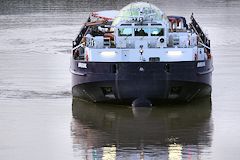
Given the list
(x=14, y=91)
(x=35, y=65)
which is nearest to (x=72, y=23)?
(x=35, y=65)

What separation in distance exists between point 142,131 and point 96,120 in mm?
2737

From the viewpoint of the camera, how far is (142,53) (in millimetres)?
32844

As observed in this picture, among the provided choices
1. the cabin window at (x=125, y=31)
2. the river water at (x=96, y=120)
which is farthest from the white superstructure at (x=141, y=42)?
the river water at (x=96, y=120)

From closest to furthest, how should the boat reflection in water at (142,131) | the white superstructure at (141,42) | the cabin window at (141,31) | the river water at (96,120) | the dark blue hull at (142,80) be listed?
the boat reflection in water at (142,131) < the river water at (96,120) < the dark blue hull at (142,80) < the white superstructure at (141,42) < the cabin window at (141,31)

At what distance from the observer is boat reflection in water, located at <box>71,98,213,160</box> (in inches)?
1017

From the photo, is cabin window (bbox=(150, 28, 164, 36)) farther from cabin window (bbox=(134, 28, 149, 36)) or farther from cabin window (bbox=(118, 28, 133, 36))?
cabin window (bbox=(118, 28, 133, 36))

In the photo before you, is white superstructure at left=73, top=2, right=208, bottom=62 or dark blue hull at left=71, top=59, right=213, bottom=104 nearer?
dark blue hull at left=71, top=59, right=213, bottom=104

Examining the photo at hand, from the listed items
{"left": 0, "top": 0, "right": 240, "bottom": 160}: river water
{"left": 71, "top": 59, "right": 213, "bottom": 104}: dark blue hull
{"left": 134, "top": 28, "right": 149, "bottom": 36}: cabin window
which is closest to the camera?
{"left": 0, "top": 0, "right": 240, "bottom": 160}: river water

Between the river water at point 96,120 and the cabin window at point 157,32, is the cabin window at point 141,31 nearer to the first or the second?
the cabin window at point 157,32

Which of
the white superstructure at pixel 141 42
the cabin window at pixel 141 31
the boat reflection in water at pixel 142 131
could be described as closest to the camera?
the boat reflection in water at pixel 142 131

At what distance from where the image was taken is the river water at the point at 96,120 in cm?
2600

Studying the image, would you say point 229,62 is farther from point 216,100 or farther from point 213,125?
point 213,125

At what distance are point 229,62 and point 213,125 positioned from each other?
14.5 meters

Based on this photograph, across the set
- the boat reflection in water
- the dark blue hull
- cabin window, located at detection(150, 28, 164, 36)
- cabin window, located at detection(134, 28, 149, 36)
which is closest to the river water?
the boat reflection in water
